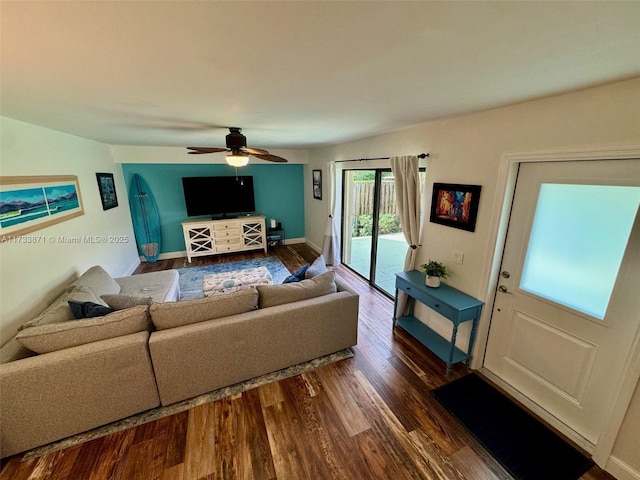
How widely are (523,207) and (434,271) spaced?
911mm

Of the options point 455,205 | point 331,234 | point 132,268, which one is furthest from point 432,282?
point 132,268

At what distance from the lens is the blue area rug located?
4.12m

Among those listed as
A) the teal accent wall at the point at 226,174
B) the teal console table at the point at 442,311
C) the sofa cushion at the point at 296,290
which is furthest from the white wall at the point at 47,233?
the teal console table at the point at 442,311

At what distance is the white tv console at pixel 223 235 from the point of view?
5.34 m

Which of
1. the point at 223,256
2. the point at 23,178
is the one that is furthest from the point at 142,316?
the point at 223,256

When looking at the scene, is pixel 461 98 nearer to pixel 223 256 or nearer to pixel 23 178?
pixel 23 178

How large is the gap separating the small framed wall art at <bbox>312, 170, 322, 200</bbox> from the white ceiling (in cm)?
348

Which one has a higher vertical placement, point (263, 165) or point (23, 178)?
point (263, 165)

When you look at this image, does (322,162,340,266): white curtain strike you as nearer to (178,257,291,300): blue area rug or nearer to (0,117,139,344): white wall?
(178,257,291,300): blue area rug

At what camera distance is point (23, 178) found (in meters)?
2.24

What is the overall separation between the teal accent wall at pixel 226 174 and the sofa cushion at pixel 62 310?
321 cm

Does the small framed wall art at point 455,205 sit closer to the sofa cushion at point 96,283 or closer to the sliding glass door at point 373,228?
the sliding glass door at point 373,228

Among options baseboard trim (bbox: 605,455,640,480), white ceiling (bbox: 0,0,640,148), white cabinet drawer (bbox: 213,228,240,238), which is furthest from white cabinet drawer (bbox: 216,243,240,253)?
baseboard trim (bbox: 605,455,640,480)

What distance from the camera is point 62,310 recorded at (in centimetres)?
201
